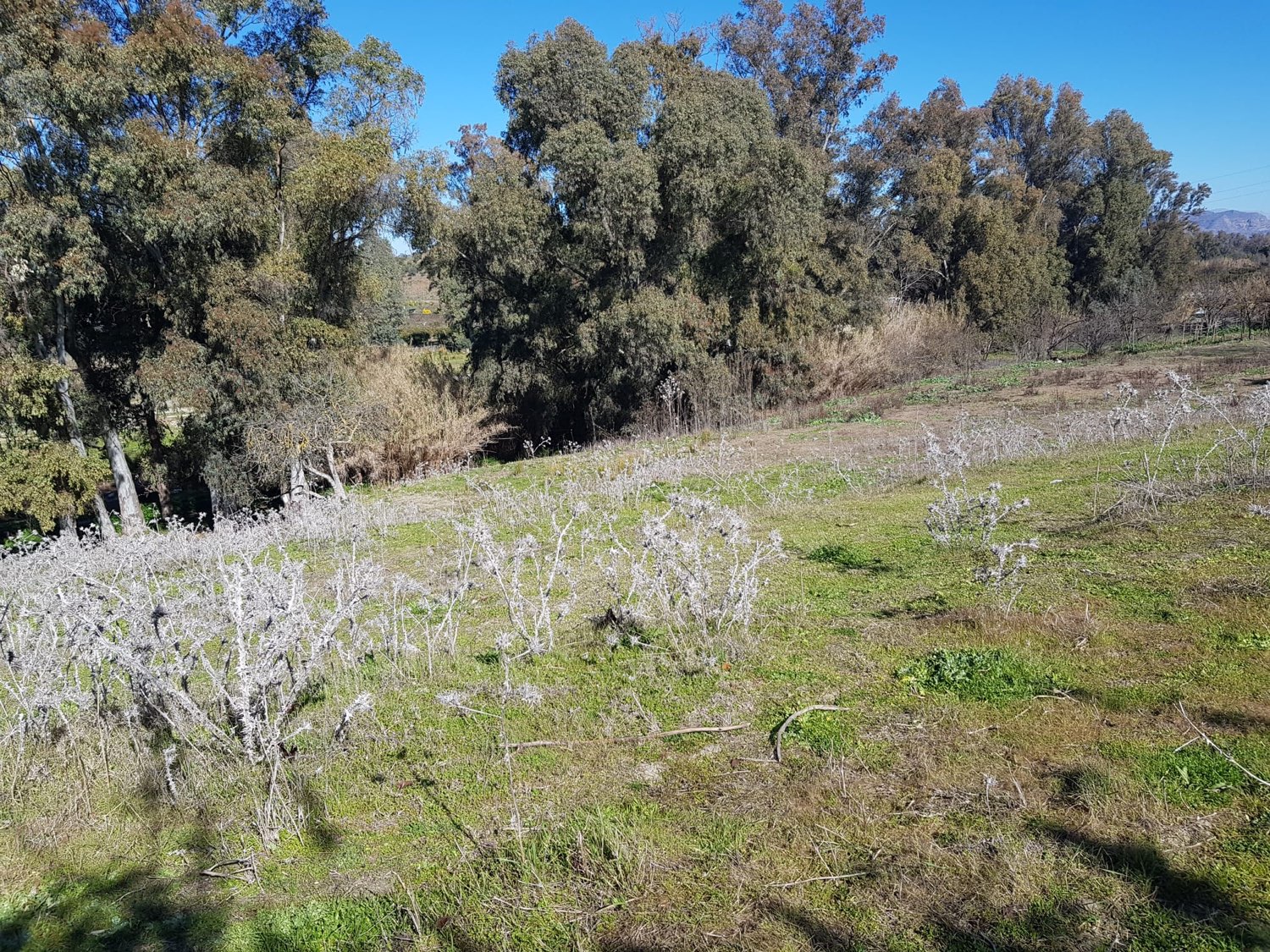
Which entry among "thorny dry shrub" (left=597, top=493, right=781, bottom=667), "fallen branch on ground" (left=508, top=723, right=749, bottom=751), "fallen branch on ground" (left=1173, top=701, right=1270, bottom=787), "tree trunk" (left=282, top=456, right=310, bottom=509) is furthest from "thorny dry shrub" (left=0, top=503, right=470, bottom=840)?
"tree trunk" (left=282, top=456, right=310, bottom=509)

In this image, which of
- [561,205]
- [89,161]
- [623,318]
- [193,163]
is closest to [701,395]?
[623,318]

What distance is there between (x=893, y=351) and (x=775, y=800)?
22241 millimetres

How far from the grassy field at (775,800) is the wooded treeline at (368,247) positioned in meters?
11.5

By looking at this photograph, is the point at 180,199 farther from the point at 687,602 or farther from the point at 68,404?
the point at 687,602

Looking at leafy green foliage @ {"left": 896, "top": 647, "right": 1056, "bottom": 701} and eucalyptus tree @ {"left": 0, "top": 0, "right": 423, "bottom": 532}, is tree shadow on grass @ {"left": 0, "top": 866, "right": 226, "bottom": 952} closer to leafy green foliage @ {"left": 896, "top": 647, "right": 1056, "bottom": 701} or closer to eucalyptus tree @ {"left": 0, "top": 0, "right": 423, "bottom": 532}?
leafy green foliage @ {"left": 896, "top": 647, "right": 1056, "bottom": 701}

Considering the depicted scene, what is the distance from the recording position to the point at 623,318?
17.9m

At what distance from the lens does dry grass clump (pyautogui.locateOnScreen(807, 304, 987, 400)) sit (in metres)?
21.8

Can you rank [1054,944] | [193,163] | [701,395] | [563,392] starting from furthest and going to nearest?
1. [563,392]
2. [701,395]
3. [193,163]
4. [1054,944]

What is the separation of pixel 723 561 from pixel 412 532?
532 centimetres

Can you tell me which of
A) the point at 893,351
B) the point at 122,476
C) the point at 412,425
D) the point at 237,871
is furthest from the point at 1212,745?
the point at 893,351

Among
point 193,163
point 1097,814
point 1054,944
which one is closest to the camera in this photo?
point 1054,944

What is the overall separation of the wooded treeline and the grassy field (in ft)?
37.7

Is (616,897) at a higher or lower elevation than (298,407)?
lower

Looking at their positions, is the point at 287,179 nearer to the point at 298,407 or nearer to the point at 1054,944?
the point at 298,407
